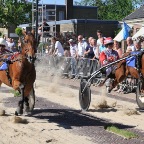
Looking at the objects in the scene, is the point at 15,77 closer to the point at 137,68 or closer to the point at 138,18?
the point at 137,68

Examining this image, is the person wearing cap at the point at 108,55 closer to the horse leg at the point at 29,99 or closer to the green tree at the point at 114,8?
the horse leg at the point at 29,99

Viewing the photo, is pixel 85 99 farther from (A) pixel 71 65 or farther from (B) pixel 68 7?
(B) pixel 68 7

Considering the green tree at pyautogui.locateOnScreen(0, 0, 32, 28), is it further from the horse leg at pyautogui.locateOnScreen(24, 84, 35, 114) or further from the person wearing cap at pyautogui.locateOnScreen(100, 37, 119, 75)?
the horse leg at pyautogui.locateOnScreen(24, 84, 35, 114)

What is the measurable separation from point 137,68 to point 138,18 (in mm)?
31036

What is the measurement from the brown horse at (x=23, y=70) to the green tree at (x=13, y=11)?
1082 inches

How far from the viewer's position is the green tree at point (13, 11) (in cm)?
3725

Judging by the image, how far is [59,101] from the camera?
42.1 feet

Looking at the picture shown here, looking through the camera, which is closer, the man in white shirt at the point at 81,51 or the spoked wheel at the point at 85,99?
the spoked wheel at the point at 85,99

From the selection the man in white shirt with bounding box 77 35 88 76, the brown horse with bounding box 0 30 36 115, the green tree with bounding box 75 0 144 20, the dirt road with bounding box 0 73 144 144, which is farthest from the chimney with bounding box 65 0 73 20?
the brown horse with bounding box 0 30 36 115

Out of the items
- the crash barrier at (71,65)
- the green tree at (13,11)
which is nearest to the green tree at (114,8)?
the green tree at (13,11)

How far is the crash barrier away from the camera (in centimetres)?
1716

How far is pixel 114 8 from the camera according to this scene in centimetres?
8238

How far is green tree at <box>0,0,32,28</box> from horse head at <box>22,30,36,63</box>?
2799cm

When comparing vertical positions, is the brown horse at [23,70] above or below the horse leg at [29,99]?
above
